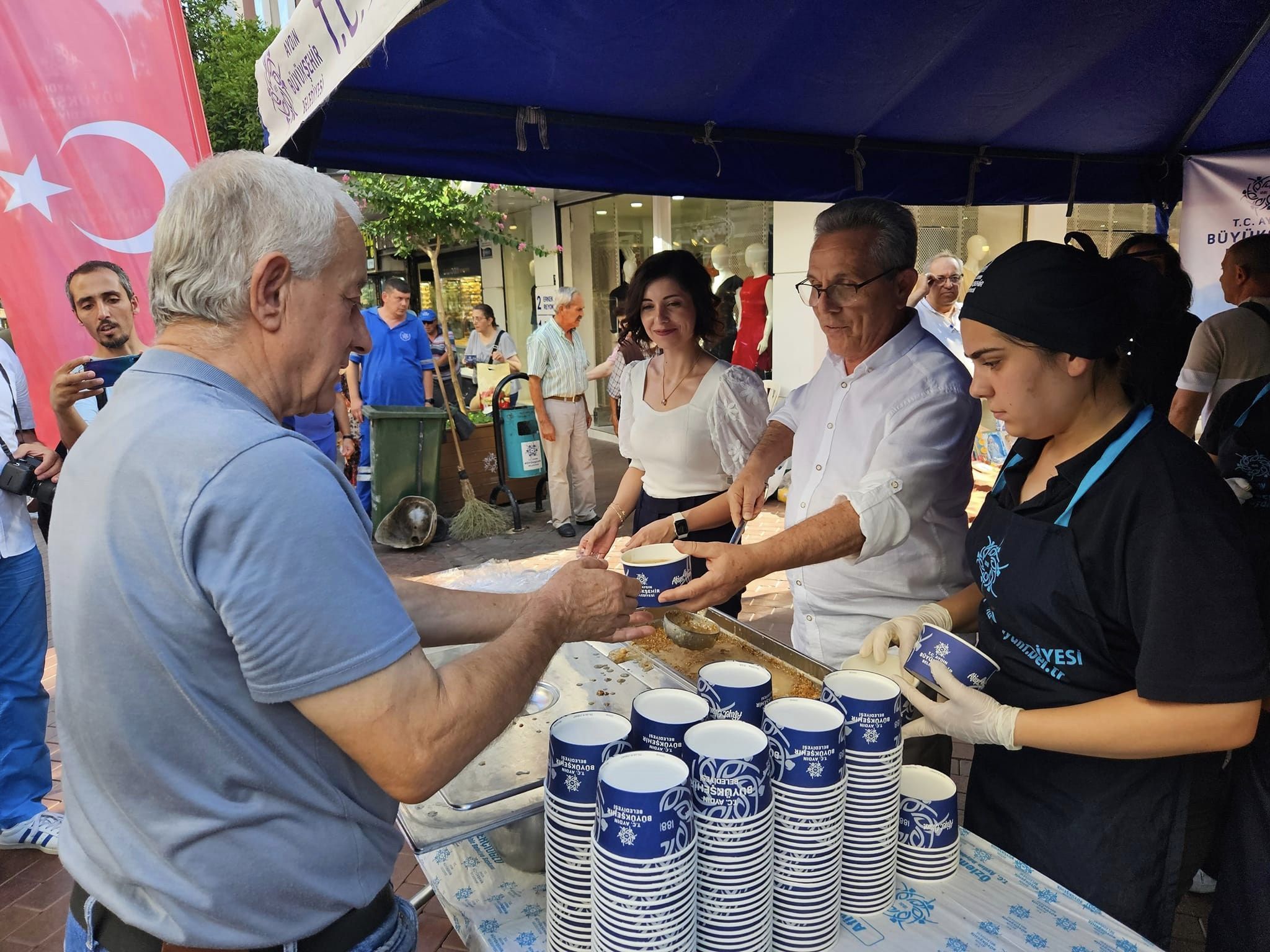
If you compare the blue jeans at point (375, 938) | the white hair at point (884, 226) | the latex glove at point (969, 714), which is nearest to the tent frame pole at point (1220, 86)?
the white hair at point (884, 226)

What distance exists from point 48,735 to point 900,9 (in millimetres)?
5232

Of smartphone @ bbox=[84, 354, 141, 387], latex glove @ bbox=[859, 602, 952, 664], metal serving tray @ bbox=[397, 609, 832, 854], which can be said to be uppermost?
smartphone @ bbox=[84, 354, 141, 387]

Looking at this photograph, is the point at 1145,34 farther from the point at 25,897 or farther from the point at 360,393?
the point at 360,393

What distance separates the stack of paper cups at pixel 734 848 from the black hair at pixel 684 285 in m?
2.49

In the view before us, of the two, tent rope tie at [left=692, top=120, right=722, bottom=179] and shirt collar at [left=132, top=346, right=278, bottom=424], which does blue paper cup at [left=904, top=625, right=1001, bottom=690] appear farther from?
tent rope tie at [left=692, top=120, right=722, bottom=179]

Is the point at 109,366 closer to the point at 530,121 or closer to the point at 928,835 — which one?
the point at 530,121

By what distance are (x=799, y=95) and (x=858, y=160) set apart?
654 millimetres

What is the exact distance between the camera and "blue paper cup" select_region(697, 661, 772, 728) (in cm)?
139

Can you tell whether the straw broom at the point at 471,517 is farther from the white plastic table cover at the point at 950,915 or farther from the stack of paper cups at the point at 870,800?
the stack of paper cups at the point at 870,800

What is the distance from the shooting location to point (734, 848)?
3.53ft

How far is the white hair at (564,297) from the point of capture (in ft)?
24.5

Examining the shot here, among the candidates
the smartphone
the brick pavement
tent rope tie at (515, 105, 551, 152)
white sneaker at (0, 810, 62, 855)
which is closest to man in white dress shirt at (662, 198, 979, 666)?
the brick pavement

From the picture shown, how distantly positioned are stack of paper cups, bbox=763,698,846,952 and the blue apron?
1.98 ft

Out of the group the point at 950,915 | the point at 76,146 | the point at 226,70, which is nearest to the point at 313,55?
the point at 950,915
